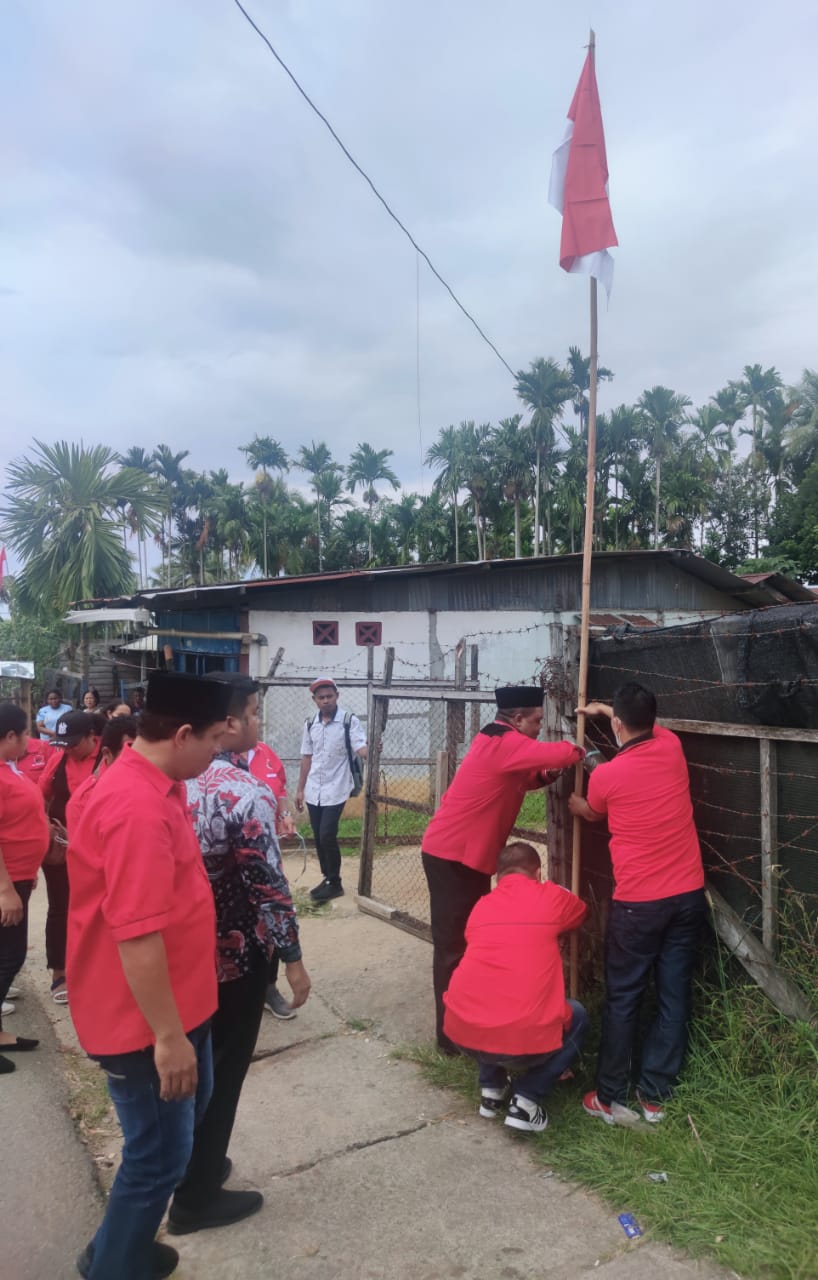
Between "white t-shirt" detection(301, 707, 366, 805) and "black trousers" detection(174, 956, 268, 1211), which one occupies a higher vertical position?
"white t-shirt" detection(301, 707, 366, 805)

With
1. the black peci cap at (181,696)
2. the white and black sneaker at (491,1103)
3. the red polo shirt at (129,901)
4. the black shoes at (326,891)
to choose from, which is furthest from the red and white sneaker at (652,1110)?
the black shoes at (326,891)

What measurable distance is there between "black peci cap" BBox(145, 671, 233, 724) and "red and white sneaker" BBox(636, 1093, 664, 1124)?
7.58 feet

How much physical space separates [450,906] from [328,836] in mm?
3175

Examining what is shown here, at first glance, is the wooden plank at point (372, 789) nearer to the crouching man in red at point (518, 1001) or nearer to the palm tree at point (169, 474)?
the crouching man in red at point (518, 1001)

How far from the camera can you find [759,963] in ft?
10.3

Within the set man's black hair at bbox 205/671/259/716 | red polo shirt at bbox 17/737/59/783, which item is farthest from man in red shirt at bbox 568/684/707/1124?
red polo shirt at bbox 17/737/59/783

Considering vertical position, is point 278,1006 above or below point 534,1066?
below

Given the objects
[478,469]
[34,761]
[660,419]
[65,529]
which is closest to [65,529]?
[65,529]

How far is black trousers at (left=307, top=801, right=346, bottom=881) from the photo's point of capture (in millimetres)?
6895

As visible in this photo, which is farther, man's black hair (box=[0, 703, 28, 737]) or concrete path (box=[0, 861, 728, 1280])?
man's black hair (box=[0, 703, 28, 737])

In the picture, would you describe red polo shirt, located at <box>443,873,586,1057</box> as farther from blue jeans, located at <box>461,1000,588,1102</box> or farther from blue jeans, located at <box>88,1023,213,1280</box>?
blue jeans, located at <box>88,1023,213,1280</box>

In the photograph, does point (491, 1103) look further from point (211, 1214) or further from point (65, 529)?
point (65, 529)

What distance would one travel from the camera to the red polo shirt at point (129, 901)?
1976 millimetres

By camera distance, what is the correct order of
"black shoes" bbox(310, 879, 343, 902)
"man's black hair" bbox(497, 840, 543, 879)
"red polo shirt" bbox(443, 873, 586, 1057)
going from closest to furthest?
"red polo shirt" bbox(443, 873, 586, 1057)
"man's black hair" bbox(497, 840, 543, 879)
"black shoes" bbox(310, 879, 343, 902)
